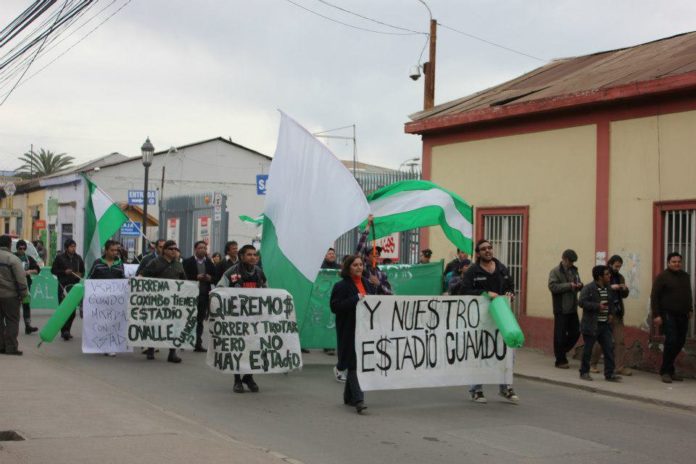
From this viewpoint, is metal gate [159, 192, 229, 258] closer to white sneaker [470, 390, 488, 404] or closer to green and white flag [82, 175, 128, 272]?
green and white flag [82, 175, 128, 272]

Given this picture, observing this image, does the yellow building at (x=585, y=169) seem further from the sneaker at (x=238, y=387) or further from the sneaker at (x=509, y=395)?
the sneaker at (x=238, y=387)

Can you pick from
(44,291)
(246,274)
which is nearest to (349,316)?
(246,274)

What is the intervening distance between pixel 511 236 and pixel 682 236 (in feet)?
12.5

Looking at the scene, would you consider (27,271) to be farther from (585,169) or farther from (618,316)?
(618,316)

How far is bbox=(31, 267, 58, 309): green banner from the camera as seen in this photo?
21.8 metres

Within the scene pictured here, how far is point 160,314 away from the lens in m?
13.7

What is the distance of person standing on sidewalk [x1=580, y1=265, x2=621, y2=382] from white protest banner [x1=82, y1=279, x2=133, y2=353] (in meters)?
6.66

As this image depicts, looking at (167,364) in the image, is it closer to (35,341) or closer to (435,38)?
(35,341)

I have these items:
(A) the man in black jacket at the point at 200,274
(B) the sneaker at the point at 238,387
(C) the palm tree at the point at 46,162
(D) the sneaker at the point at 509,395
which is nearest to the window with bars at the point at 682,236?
(D) the sneaker at the point at 509,395

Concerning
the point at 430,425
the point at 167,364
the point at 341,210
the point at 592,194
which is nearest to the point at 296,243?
the point at 341,210

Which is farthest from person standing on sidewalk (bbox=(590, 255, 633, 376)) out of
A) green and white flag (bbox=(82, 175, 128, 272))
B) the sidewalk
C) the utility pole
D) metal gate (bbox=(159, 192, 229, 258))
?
metal gate (bbox=(159, 192, 229, 258))

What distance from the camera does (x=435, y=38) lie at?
23797mm

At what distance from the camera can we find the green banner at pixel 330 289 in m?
14.1

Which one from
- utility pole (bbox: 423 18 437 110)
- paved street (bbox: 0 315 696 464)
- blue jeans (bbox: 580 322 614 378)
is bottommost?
paved street (bbox: 0 315 696 464)
